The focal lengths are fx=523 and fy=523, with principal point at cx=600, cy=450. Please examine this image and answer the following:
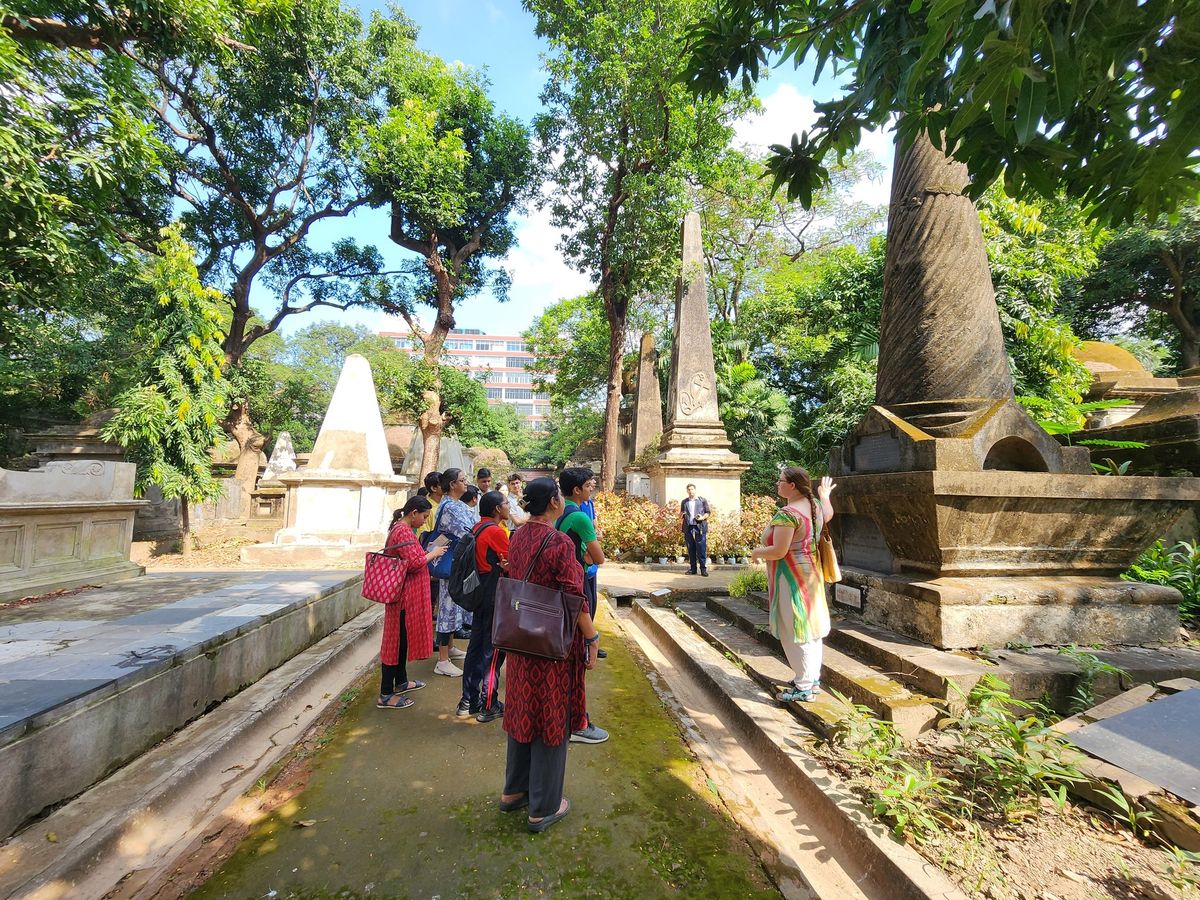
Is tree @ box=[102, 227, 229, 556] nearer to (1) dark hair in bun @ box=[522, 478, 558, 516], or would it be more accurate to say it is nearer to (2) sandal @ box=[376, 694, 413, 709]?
(2) sandal @ box=[376, 694, 413, 709]

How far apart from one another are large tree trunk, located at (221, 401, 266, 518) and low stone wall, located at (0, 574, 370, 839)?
1401 centimetres

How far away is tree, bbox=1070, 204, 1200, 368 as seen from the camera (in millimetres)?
15469

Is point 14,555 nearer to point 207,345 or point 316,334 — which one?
point 207,345

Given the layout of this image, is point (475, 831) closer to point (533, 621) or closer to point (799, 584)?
point (533, 621)

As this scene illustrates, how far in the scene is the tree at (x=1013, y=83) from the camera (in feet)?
5.28

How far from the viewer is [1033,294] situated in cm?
1113

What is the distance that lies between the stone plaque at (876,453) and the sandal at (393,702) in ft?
12.7

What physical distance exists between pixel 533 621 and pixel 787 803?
1.55m

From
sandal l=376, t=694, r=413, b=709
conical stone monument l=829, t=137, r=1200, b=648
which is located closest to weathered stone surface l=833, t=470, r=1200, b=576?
conical stone monument l=829, t=137, r=1200, b=648

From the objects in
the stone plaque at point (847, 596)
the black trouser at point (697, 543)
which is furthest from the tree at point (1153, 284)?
the stone plaque at point (847, 596)

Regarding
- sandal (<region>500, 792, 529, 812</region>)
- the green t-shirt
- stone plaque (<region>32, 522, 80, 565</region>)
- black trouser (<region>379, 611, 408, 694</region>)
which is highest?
the green t-shirt

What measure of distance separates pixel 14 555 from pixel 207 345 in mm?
7114

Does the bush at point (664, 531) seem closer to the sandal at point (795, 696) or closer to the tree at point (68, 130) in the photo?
the sandal at point (795, 696)

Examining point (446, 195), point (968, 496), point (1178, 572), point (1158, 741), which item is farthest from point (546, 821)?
point (446, 195)
